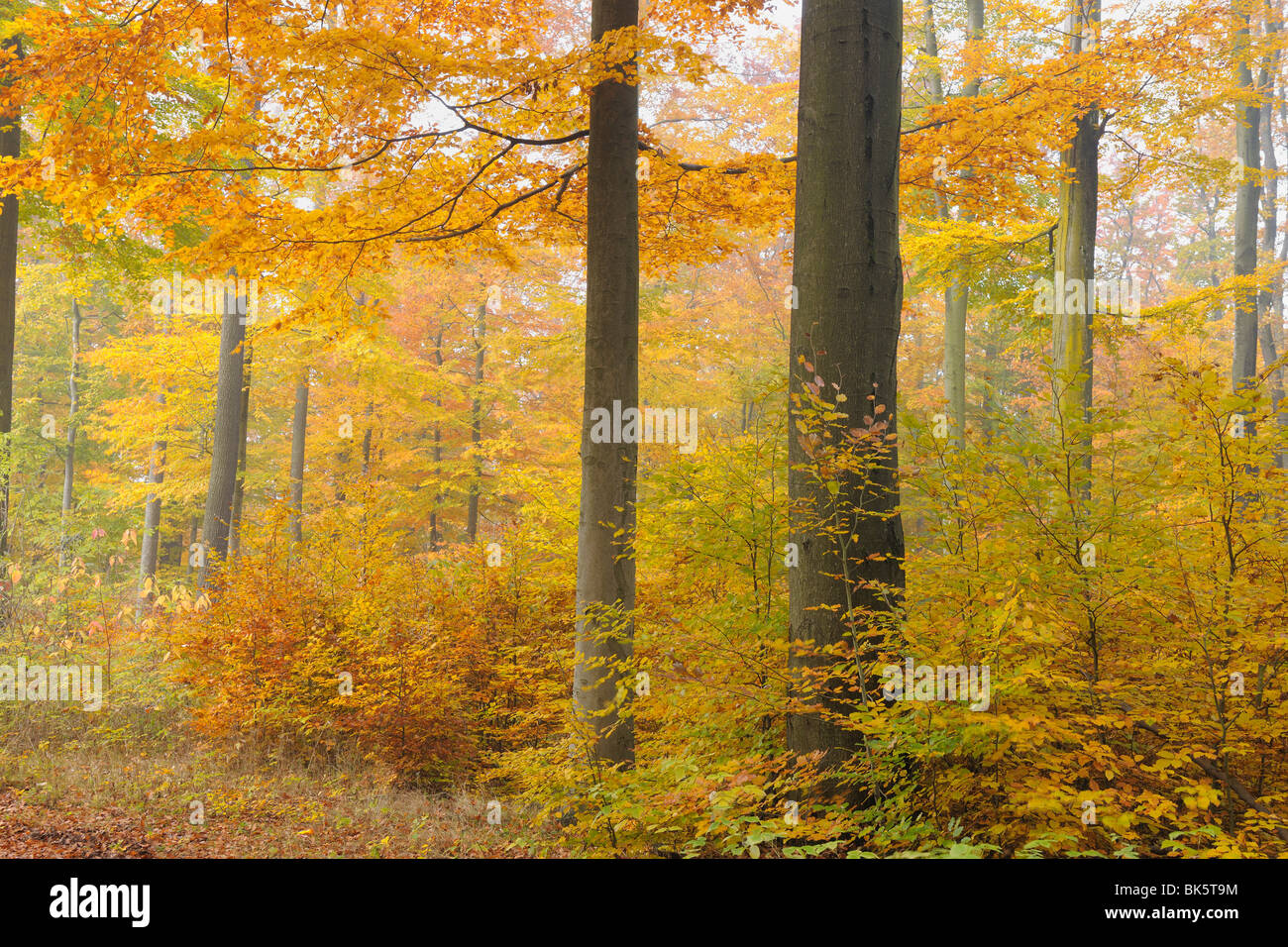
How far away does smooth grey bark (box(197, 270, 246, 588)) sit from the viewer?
12.0 metres

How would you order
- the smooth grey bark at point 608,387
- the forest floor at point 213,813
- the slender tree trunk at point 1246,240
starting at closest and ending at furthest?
the forest floor at point 213,813 < the smooth grey bark at point 608,387 < the slender tree trunk at point 1246,240

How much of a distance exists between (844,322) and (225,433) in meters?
11.4

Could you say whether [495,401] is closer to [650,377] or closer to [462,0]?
[650,377]

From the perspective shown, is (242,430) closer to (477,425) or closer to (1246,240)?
(477,425)

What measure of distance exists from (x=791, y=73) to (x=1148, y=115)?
382 inches

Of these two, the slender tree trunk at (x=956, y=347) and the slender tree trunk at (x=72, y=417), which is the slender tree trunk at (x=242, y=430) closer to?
the slender tree trunk at (x=72, y=417)

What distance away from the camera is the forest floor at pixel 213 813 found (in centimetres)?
459

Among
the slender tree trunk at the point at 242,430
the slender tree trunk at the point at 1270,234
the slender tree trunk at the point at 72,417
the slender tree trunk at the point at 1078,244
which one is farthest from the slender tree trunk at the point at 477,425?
the slender tree trunk at the point at 1270,234

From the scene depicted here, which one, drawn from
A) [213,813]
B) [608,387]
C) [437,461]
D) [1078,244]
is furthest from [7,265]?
[1078,244]

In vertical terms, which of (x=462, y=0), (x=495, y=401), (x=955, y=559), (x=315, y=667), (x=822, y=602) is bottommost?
(x=315, y=667)

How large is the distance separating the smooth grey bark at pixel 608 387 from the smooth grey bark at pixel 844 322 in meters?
1.82
